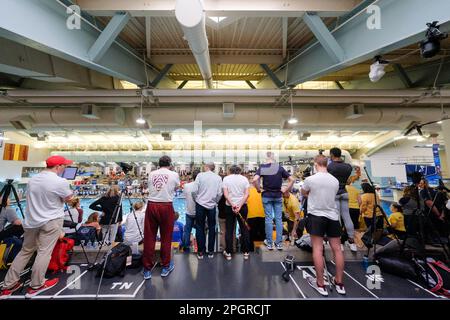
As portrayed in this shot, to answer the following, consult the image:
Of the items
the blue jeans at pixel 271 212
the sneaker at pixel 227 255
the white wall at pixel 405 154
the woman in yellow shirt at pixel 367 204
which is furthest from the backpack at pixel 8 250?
the white wall at pixel 405 154

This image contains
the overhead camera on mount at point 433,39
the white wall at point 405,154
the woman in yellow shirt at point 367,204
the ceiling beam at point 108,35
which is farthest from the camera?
the white wall at point 405,154

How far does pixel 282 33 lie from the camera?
2.78 m

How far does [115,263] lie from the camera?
2328mm

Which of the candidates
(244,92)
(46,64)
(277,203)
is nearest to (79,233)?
(46,64)

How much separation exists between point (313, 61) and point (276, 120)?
1.68m

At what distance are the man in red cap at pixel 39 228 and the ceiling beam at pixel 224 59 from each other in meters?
2.59

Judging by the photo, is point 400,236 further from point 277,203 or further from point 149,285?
point 149,285

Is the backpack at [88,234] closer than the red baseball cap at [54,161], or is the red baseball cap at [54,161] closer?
the red baseball cap at [54,161]

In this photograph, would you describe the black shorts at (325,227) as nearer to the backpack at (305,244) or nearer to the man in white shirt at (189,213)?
the backpack at (305,244)

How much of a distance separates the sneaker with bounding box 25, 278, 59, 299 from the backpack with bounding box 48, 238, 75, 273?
26 cm

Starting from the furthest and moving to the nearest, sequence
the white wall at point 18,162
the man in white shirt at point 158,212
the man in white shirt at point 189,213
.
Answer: the white wall at point 18,162 < the man in white shirt at point 189,213 < the man in white shirt at point 158,212

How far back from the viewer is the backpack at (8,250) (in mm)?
2410

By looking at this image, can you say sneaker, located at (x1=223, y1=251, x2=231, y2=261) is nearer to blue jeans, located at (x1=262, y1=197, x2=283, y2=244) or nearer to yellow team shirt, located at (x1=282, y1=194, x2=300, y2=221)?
blue jeans, located at (x1=262, y1=197, x2=283, y2=244)

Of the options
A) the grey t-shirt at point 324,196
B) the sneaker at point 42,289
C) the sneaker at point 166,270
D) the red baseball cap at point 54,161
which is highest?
the red baseball cap at point 54,161
